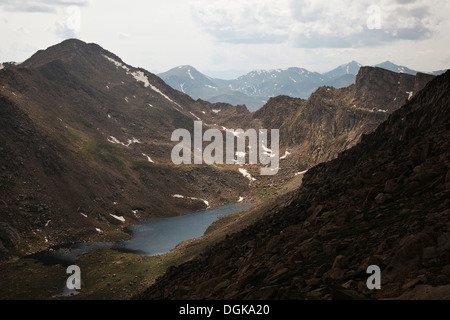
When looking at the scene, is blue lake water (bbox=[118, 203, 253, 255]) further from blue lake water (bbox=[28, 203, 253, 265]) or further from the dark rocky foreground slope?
the dark rocky foreground slope

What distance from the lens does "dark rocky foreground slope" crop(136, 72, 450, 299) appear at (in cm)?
2667

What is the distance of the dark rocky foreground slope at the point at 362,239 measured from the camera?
26.7m

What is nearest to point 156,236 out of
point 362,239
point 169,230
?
point 169,230

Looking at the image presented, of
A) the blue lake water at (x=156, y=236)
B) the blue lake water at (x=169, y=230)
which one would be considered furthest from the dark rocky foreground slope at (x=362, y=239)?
the blue lake water at (x=169, y=230)

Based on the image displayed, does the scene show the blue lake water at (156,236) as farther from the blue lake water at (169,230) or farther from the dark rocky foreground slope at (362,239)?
the dark rocky foreground slope at (362,239)

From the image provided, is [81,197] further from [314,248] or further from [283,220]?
[314,248]

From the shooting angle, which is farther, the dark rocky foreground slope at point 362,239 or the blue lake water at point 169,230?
the blue lake water at point 169,230

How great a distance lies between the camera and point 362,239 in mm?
34156

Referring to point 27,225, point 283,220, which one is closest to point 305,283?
point 283,220

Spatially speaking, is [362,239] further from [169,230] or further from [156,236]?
[169,230]

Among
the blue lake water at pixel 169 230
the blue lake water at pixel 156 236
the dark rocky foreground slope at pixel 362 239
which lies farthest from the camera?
the blue lake water at pixel 169 230

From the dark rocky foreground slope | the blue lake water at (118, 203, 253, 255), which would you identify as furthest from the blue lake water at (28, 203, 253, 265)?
the dark rocky foreground slope
